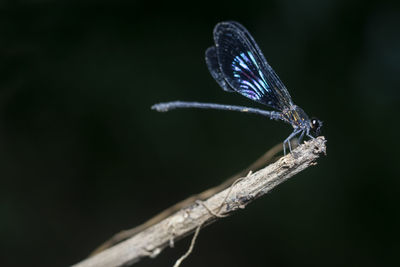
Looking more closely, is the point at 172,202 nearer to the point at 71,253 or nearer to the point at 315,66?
the point at 71,253

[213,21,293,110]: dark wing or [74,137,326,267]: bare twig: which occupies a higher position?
[213,21,293,110]: dark wing

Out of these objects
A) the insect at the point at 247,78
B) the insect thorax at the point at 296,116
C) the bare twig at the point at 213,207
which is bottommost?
the bare twig at the point at 213,207

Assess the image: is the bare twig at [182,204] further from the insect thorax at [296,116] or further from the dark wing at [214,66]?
the dark wing at [214,66]

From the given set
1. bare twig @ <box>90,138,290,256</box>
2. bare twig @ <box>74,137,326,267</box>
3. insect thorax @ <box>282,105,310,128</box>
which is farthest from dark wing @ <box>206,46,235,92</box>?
bare twig @ <box>74,137,326,267</box>

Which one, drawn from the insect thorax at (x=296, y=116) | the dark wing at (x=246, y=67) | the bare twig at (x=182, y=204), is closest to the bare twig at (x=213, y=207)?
the bare twig at (x=182, y=204)

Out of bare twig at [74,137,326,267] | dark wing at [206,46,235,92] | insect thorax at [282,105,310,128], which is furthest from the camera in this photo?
dark wing at [206,46,235,92]

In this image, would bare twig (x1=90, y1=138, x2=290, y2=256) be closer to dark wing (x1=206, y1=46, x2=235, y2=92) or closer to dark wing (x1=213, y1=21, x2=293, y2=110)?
dark wing (x1=213, y1=21, x2=293, y2=110)

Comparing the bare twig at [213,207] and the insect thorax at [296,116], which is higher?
the insect thorax at [296,116]

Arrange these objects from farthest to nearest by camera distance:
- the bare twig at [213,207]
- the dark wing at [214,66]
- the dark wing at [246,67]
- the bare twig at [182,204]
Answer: the dark wing at [214,66]
the dark wing at [246,67]
the bare twig at [182,204]
the bare twig at [213,207]
